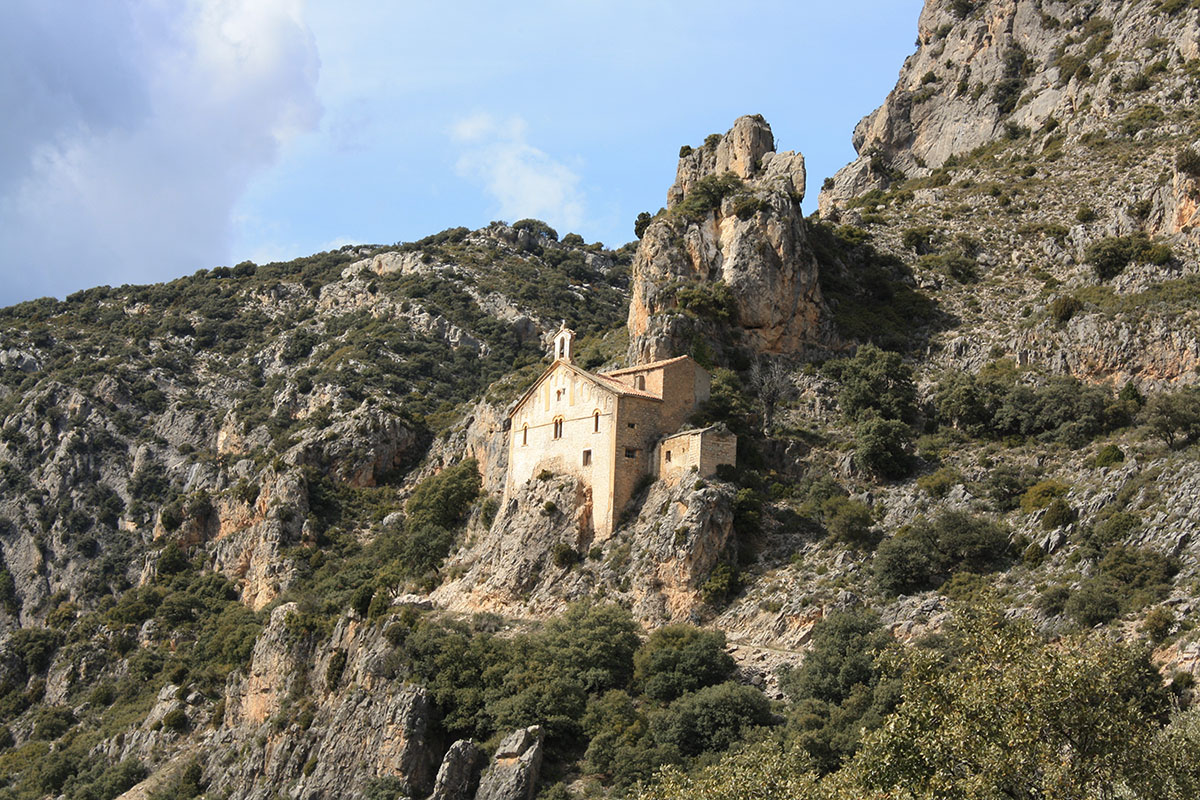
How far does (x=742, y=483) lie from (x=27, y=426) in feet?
218

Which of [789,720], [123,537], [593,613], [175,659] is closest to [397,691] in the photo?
[593,613]

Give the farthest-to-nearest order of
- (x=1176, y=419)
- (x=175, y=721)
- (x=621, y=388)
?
(x=175, y=721) < (x=621, y=388) < (x=1176, y=419)

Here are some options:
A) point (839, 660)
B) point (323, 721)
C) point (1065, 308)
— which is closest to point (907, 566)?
point (839, 660)

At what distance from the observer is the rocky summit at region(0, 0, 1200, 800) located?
128ft

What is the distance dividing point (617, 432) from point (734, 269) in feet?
48.3

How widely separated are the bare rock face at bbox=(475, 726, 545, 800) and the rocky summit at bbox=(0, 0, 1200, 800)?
0.49ft

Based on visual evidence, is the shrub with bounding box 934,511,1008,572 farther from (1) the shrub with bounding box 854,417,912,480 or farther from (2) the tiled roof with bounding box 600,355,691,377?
(2) the tiled roof with bounding box 600,355,691,377

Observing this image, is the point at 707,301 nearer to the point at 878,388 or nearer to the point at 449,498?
the point at 878,388

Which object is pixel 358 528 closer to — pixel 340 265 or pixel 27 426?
pixel 27 426

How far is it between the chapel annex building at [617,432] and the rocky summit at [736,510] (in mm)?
443

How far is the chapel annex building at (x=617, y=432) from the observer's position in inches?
2131

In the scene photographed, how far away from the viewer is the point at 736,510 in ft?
172

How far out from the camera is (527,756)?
4341cm

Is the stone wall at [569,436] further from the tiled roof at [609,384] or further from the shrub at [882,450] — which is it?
the shrub at [882,450]
